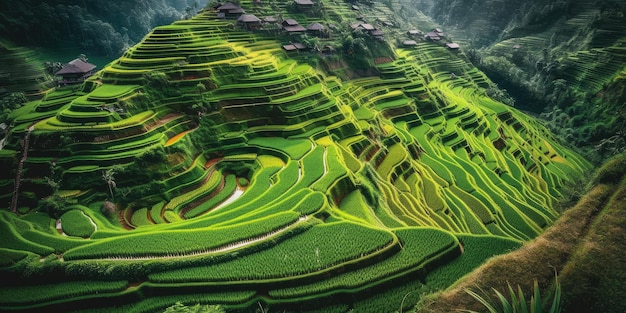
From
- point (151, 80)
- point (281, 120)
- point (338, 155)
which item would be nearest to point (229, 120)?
point (281, 120)

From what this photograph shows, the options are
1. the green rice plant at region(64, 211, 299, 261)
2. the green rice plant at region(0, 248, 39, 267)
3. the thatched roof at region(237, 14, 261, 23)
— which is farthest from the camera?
the thatched roof at region(237, 14, 261, 23)

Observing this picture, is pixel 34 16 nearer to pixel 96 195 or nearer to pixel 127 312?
pixel 96 195

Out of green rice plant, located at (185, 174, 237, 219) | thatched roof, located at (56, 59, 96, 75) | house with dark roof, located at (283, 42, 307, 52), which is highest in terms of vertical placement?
house with dark roof, located at (283, 42, 307, 52)

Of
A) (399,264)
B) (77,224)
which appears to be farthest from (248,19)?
(399,264)

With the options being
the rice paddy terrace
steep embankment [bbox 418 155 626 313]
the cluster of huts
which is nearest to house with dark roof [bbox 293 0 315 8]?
the cluster of huts

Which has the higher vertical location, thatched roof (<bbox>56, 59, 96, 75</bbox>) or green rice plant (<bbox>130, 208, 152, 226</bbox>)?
thatched roof (<bbox>56, 59, 96, 75</bbox>)

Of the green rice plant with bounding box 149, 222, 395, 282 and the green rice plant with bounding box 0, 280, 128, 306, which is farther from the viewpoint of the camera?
the green rice plant with bounding box 149, 222, 395, 282

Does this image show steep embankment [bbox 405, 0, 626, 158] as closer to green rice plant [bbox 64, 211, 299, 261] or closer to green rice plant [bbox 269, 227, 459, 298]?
green rice plant [bbox 269, 227, 459, 298]
